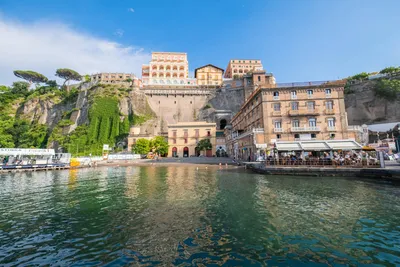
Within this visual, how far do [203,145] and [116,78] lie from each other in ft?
172

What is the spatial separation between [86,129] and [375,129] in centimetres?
7990

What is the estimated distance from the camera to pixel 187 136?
5378cm

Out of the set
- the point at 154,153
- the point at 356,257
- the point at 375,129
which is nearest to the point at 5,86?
the point at 154,153

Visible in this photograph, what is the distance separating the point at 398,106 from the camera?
47.1m

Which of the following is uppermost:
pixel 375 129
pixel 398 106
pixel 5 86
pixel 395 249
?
pixel 5 86

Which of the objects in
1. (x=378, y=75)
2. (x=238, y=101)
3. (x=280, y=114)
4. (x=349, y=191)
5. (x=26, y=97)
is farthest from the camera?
(x=26, y=97)

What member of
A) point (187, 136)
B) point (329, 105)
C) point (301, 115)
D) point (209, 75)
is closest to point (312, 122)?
point (301, 115)

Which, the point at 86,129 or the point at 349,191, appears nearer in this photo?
the point at 349,191

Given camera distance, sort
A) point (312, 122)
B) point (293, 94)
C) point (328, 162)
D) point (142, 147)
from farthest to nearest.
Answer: point (142, 147), point (293, 94), point (312, 122), point (328, 162)

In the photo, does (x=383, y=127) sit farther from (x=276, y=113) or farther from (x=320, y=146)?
(x=320, y=146)

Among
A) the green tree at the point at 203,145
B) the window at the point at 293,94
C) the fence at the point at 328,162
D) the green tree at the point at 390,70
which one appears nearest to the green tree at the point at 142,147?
the green tree at the point at 203,145

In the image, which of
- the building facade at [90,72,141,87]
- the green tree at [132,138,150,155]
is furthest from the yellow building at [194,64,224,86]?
the green tree at [132,138,150,155]

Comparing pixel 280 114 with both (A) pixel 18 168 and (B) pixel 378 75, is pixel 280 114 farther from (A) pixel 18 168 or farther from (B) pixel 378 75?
(B) pixel 378 75

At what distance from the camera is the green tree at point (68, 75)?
3175 inches
